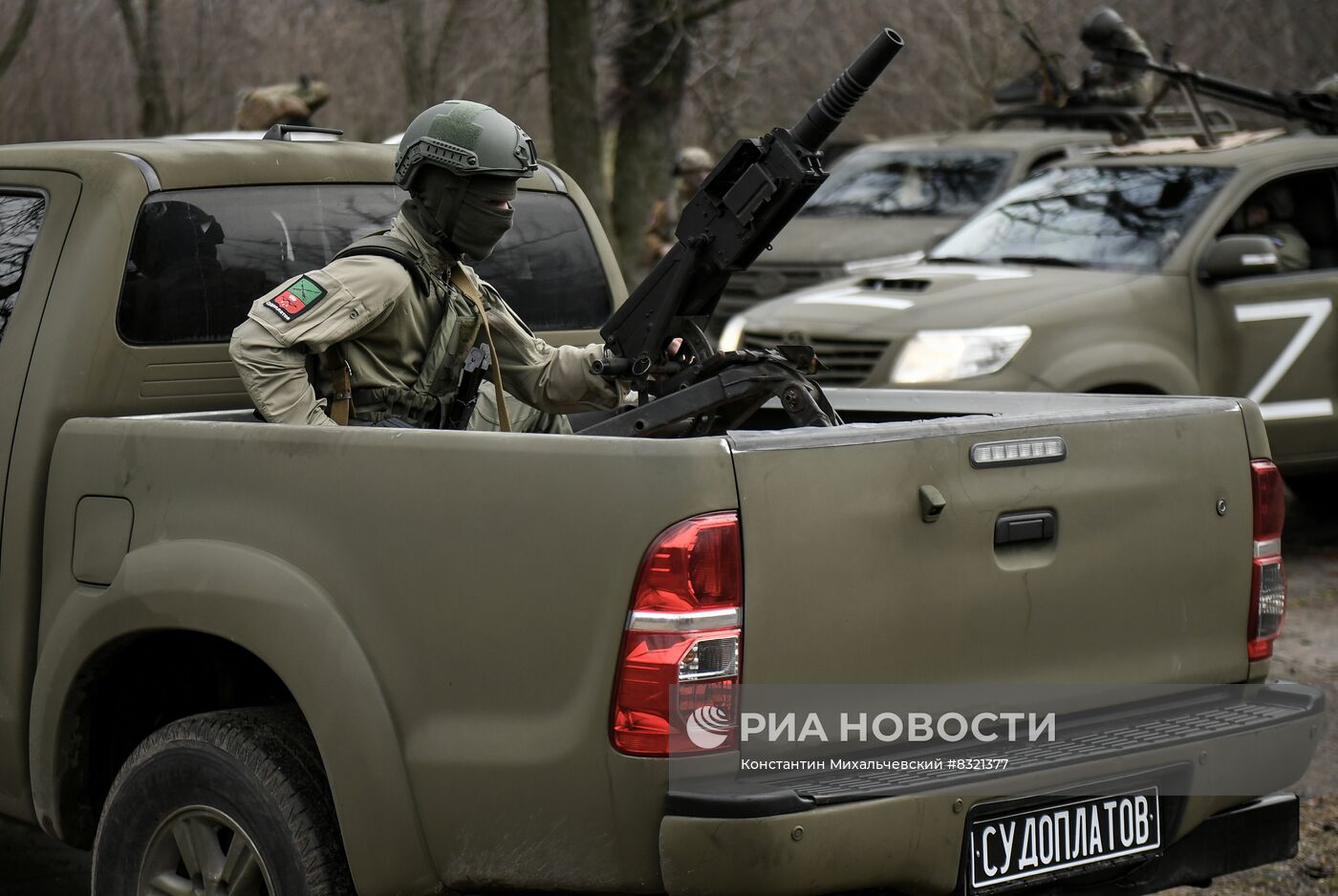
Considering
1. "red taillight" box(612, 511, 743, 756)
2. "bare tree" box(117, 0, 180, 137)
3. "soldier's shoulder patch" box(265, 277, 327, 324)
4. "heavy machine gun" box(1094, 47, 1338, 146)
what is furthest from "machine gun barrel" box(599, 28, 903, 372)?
"bare tree" box(117, 0, 180, 137)

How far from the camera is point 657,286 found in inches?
161

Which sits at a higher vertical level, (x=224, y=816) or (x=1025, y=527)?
(x=1025, y=527)

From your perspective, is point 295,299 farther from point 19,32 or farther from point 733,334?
point 19,32

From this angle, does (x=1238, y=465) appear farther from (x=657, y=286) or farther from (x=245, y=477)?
(x=245, y=477)

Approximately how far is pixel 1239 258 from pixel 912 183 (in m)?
4.70

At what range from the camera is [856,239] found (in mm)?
11648

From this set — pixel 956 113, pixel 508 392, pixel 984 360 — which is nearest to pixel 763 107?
pixel 956 113

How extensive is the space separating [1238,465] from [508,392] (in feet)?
6.07

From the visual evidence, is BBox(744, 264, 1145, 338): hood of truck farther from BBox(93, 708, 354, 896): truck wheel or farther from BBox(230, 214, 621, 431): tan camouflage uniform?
BBox(93, 708, 354, 896): truck wheel

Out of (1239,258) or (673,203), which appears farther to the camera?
(673,203)

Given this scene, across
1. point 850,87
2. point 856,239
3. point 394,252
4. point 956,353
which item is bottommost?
point 856,239

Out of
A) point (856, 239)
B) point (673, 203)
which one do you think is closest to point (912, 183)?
point (856, 239)

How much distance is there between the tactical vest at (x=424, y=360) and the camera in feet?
12.6

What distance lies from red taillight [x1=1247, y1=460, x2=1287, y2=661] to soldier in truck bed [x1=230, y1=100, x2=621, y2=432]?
65.5 inches
